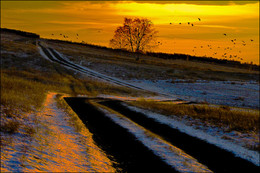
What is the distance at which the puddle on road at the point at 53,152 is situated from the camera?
774cm

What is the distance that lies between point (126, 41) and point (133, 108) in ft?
181

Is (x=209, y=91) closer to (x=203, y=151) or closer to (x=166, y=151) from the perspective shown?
(x=203, y=151)

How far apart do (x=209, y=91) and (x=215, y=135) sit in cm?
2410

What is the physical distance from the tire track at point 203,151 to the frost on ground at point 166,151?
0.47 m

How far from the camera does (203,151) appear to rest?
1205 cm

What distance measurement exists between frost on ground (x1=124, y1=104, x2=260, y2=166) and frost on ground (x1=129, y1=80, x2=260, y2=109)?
49.1 feet

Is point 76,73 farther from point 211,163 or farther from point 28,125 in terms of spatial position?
point 211,163

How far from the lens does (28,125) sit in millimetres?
12242

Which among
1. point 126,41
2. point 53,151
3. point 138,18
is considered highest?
point 138,18

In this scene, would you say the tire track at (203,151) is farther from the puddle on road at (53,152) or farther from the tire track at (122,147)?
the puddle on road at (53,152)

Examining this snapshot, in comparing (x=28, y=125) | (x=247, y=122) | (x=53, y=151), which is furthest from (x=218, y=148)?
(x=28, y=125)

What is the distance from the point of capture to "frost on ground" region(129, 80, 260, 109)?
32250mm

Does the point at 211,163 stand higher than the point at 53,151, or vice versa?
the point at 53,151

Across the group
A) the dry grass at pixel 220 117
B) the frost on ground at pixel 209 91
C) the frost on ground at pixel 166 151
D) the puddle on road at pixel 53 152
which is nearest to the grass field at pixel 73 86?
the dry grass at pixel 220 117
